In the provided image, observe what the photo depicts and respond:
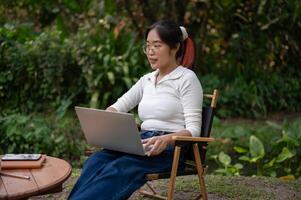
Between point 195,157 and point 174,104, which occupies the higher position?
point 174,104

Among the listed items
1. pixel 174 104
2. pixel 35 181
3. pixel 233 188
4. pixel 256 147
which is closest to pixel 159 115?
pixel 174 104

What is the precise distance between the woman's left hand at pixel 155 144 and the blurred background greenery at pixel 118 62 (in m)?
2.66

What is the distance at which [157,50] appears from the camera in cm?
346

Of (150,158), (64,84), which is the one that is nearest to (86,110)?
(150,158)

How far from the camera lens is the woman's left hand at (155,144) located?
3254mm

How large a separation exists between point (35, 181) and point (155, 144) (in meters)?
0.76

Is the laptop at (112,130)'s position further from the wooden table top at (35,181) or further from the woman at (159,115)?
the wooden table top at (35,181)

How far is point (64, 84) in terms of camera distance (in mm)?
7602

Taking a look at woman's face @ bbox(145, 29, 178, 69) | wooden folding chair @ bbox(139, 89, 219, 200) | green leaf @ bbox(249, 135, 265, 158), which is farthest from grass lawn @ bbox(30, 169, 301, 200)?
woman's face @ bbox(145, 29, 178, 69)

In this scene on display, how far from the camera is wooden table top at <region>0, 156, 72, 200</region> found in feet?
8.64

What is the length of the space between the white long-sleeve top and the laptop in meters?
0.34

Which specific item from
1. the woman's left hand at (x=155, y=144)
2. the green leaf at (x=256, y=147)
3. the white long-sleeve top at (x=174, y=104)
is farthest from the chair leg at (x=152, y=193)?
the green leaf at (x=256, y=147)

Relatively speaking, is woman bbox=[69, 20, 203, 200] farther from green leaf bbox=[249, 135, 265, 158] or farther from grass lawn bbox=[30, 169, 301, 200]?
green leaf bbox=[249, 135, 265, 158]

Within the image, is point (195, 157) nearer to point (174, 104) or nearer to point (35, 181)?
point (174, 104)
